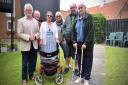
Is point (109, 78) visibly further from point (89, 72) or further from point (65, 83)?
point (65, 83)

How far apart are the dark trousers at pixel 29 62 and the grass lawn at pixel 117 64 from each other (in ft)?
2.36

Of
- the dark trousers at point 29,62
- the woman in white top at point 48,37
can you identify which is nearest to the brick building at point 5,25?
the dark trousers at point 29,62

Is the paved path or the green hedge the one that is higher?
the green hedge

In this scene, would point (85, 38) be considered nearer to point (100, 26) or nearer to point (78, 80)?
point (78, 80)

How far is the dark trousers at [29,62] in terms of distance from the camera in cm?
295

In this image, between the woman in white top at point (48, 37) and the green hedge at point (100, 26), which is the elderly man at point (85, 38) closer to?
the woman in white top at point (48, 37)

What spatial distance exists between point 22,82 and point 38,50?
0.39 meters

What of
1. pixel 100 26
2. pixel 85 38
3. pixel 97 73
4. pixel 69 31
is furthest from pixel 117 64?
pixel 69 31

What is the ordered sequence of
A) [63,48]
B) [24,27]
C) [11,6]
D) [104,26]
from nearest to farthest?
1. [11,6]
2. [104,26]
3. [24,27]
4. [63,48]

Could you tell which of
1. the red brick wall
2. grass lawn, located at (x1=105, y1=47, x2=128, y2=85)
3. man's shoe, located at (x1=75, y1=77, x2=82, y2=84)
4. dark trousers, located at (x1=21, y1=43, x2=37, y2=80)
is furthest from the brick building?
man's shoe, located at (x1=75, y1=77, x2=82, y2=84)

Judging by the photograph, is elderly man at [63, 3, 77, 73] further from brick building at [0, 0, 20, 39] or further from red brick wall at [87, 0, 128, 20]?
brick building at [0, 0, 20, 39]

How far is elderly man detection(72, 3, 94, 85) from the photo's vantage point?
291 centimetres

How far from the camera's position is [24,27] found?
2.88 metres

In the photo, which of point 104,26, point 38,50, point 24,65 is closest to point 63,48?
point 38,50
